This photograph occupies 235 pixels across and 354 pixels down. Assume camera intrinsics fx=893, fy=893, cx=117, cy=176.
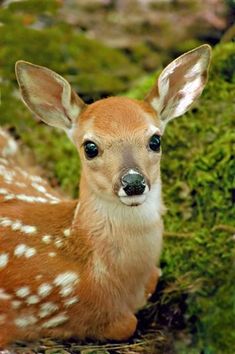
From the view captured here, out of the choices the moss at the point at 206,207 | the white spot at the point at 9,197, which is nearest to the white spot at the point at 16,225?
the white spot at the point at 9,197

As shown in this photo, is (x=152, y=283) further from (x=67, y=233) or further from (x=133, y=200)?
(x=133, y=200)

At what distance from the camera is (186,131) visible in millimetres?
4492

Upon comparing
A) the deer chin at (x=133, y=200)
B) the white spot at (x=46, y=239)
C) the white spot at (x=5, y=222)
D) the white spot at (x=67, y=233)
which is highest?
the deer chin at (x=133, y=200)

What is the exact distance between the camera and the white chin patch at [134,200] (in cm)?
314

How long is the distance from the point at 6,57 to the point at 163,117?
208 centimetres

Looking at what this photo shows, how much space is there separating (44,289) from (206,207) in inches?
42.0

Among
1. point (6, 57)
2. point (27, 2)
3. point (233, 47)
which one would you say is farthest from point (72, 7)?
point (233, 47)

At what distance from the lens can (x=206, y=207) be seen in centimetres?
418

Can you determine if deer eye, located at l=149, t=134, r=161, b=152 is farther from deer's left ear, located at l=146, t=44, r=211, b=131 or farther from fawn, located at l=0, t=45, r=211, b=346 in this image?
deer's left ear, located at l=146, t=44, r=211, b=131

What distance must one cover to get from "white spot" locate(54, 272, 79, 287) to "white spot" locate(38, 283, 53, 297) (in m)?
0.03

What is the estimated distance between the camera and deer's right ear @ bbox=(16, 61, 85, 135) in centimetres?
350

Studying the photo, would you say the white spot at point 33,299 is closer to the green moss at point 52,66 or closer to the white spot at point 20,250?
the white spot at point 20,250

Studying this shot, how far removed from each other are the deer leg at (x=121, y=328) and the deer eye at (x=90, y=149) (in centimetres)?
67

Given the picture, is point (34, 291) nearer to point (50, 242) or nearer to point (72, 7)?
point (50, 242)
